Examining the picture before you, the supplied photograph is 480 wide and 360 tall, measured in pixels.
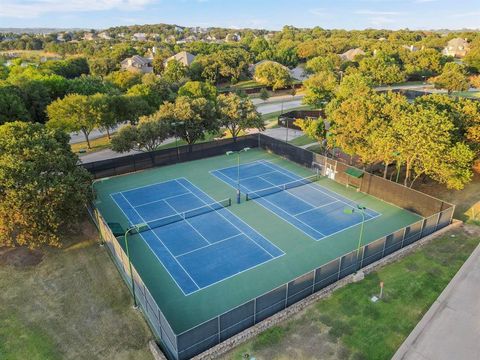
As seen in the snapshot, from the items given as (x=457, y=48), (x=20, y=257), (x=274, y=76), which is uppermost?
(x=457, y=48)

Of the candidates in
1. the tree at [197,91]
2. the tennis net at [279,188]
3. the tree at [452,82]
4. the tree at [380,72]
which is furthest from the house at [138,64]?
the tennis net at [279,188]

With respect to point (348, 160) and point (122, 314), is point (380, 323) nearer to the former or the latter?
point (122, 314)

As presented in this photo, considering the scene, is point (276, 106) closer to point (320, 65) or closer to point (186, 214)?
point (320, 65)

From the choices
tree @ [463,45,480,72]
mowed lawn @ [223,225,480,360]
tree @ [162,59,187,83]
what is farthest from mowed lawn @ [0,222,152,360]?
tree @ [463,45,480,72]

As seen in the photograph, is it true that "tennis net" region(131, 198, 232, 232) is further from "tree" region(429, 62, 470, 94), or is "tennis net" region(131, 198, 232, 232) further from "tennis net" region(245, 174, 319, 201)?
"tree" region(429, 62, 470, 94)

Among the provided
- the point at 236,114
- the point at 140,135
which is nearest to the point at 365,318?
the point at 140,135

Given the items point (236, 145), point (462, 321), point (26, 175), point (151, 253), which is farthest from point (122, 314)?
point (236, 145)
